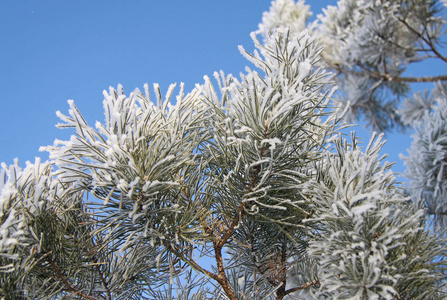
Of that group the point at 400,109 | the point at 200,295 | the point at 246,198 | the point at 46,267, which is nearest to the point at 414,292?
the point at 246,198

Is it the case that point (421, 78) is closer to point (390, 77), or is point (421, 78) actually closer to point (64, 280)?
point (390, 77)

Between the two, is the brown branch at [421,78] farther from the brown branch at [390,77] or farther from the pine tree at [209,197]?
the pine tree at [209,197]

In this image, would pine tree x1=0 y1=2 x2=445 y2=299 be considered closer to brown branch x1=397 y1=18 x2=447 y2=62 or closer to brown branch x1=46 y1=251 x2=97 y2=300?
brown branch x1=46 y1=251 x2=97 y2=300

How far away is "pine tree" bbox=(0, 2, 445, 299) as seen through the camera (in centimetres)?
64

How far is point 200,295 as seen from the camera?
88cm

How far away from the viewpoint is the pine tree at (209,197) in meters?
0.64

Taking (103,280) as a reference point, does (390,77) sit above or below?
above

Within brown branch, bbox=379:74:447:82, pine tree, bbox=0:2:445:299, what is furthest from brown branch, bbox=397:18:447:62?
pine tree, bbox=0:2:445:299

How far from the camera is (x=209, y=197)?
77cm

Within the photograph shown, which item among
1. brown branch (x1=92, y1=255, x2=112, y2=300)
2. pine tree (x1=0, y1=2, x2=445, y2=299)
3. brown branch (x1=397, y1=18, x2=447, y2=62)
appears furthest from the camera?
brown branch (x1=397, y1=18, x2=447, y2=62)

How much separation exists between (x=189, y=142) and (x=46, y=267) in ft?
1.22

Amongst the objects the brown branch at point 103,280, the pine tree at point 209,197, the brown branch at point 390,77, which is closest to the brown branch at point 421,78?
the brown branch at point 390,77

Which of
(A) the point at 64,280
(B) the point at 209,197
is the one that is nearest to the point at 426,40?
(B) the point at 209,197

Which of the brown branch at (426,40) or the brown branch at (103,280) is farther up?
the brown branch at (426,40)
